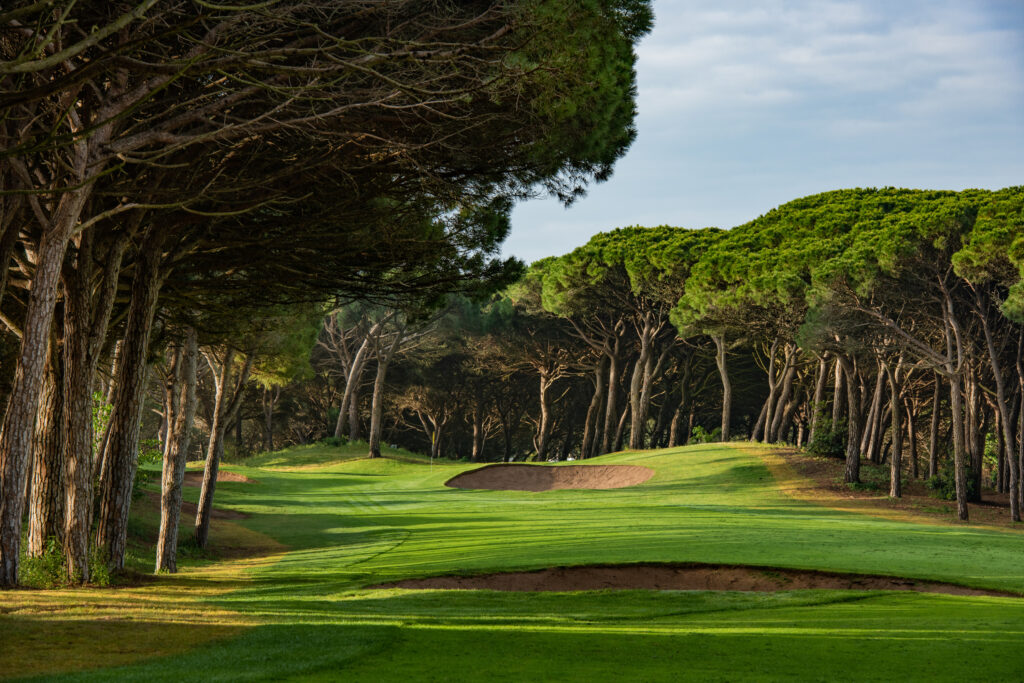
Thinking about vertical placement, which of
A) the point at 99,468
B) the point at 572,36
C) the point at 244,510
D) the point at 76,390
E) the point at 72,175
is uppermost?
the point at 572,36

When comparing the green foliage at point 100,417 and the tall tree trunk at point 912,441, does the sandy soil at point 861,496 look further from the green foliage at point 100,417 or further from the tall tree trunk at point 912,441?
the green foliage at point 100,417

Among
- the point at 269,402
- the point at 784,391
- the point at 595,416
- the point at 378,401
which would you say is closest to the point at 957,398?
the point at 784,391

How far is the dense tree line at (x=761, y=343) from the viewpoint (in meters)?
28.2

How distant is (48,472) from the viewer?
12430mm

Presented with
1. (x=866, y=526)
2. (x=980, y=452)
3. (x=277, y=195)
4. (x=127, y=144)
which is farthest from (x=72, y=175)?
(x=980, y=452)

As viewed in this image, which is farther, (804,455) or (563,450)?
(563,450)

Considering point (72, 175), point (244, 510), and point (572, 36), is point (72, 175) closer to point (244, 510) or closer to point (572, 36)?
point (572, 36)

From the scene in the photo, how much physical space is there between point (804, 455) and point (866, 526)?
47.0 ft

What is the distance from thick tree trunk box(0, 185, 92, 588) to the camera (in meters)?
10.4

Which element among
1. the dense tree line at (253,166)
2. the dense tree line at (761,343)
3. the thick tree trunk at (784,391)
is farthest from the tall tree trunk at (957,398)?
the dense tree line at (253,166)

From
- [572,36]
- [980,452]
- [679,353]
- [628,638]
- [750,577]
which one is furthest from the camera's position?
[679,353]

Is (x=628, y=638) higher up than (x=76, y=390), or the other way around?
(x=76, y=390)

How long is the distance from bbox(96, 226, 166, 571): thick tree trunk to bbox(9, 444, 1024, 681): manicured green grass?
166 centimetres

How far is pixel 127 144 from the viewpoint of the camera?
10.8m
